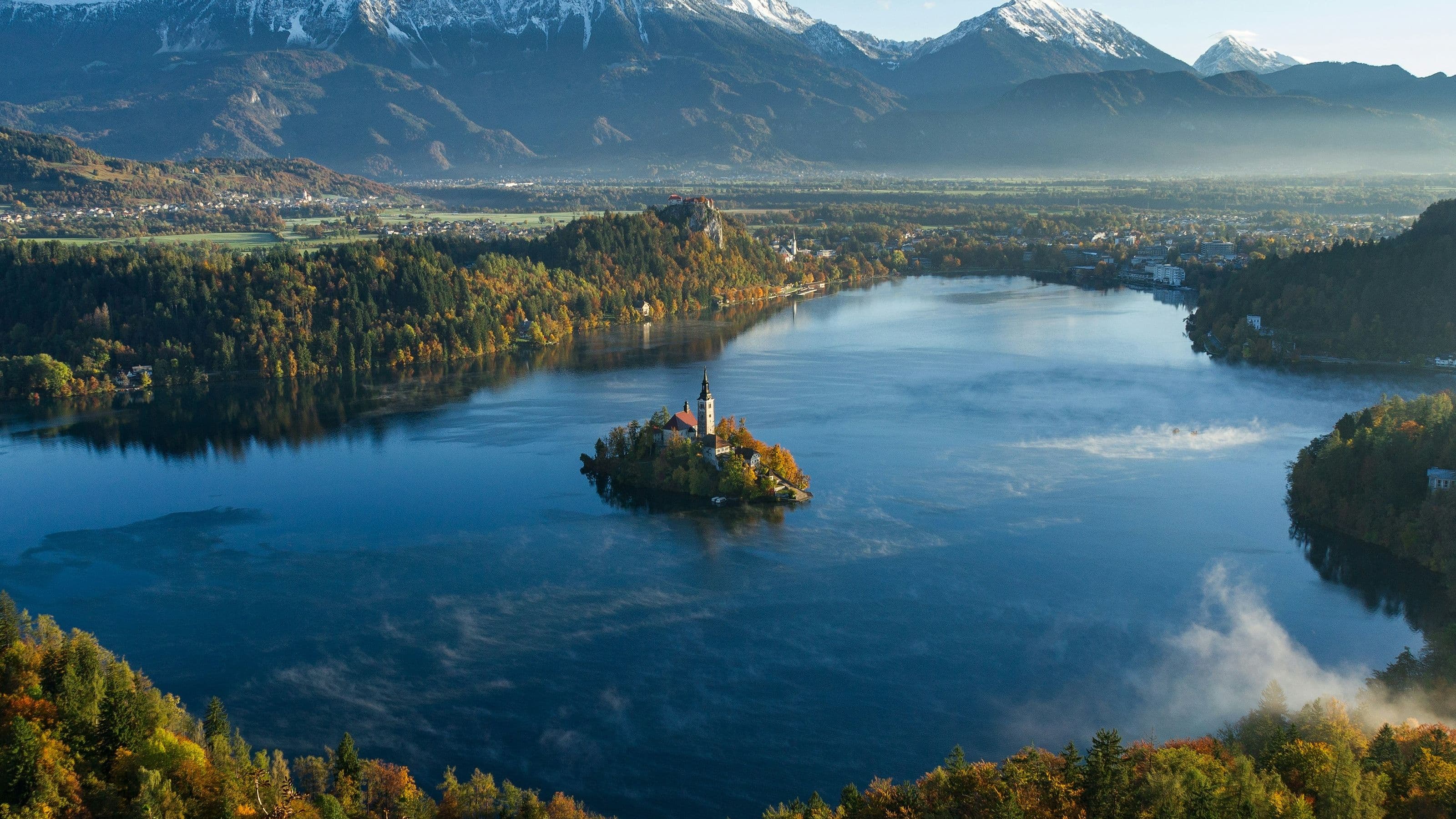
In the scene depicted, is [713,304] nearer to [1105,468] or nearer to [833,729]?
[1105,468]

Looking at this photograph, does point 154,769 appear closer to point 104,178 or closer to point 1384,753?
point 1384,753

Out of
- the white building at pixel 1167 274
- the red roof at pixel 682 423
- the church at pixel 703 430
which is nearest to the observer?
the church at pixel 703 430

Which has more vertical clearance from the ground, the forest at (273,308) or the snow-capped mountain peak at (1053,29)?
the snow-capped mountain peak at (1053,29)

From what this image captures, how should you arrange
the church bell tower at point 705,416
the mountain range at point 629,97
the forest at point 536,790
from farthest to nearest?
the mountain range at point 629,97, the church bell tower at point 705,416, the forest at point 536,790

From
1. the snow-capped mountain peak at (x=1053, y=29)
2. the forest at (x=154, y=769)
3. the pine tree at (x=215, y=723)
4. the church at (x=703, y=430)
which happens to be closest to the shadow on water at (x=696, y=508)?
the church at (x=703, y=430)

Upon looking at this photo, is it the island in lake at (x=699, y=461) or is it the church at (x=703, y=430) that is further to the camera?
the church at (x=703, y=430)

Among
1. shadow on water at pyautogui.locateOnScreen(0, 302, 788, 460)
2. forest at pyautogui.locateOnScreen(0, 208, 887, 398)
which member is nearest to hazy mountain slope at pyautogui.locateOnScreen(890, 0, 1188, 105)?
forest at pyautogui.locateOnScreen(0, 208, 887, 398)

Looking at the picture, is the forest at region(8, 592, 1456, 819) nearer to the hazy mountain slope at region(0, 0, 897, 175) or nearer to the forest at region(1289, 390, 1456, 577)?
the forest at region(1289, 390, 1456, 577)

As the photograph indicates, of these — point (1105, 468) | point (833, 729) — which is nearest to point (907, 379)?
point (1105, 468)

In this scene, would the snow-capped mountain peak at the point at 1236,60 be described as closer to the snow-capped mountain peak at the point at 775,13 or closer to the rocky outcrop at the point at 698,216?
the snow-capped mountain peak at the point at 775,13
